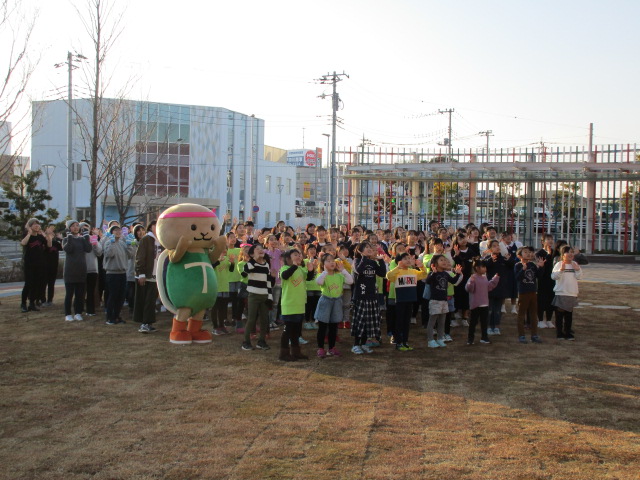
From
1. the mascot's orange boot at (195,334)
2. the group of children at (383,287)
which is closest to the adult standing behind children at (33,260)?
the group of children at (383,287)

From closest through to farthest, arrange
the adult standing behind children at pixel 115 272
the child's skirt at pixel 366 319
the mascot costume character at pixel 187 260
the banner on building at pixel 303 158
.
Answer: the mascot costume character at pixel 187 260
the child's skirt at pixel 366 319
the adult standing behind children at pixel 115 272
the banner on building at pixel 303 158

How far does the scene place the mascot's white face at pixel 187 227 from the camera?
8.12 m

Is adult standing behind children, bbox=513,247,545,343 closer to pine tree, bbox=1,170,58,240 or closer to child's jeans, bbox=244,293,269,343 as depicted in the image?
child's jeans, bbox=244,293,269,343

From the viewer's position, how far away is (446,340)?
31.5 ft

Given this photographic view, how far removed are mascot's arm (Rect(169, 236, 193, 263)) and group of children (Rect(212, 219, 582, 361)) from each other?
92 centimetres

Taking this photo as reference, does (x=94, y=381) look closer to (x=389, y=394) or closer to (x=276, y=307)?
(x=389, y=394)

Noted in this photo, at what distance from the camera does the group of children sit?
855 centimetres

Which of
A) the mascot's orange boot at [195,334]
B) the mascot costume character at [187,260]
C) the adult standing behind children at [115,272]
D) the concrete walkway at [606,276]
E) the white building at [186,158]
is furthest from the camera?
the white building at [186,158]

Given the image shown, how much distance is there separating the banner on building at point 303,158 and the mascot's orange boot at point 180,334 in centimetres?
10375

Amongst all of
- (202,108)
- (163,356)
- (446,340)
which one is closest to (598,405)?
(446,340)

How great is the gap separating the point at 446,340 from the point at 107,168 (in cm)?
1202

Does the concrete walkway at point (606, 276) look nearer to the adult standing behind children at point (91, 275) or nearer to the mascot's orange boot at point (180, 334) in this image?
the adult standing behind children at point (91, 275)

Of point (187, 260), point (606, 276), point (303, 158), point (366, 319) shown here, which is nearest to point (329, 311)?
point (366, 319)

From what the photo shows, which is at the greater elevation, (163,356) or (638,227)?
(638,227)
